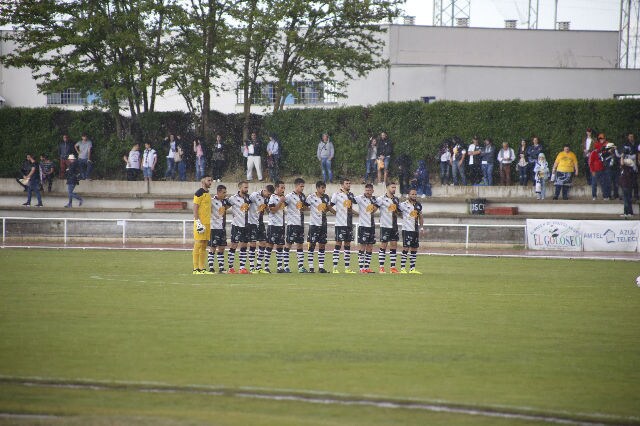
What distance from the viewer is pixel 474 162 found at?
39031mm

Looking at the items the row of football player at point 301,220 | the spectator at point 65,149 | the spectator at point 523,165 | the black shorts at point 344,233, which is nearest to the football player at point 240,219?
the row of football player at point 301,220

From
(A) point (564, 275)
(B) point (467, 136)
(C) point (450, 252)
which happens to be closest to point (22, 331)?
(A) point (564, 275)

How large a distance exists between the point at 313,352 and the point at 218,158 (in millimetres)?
29420

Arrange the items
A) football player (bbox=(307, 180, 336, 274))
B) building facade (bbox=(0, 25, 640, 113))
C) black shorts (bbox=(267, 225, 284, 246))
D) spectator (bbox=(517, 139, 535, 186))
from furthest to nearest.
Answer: building facade (bbox=(0, 25, 640, 113)), spectator (bbox=(517, 139, 535, 186)), football player (bbox=(307, 180, 336, 274)), black shorts (bbox=(267, 225, 284, 246))

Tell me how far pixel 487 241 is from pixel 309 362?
23.6m

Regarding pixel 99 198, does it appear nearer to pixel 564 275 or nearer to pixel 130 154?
pixel 130 154

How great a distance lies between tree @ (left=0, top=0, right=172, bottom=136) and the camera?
40781 mm

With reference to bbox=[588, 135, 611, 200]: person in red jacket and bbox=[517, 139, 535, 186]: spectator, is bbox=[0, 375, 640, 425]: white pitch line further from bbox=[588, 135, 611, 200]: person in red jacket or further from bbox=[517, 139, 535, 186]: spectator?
bbox=[517, 139, 535, 186]: spectator

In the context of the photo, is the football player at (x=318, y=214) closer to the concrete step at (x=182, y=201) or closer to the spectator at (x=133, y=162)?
the concrete step at (x=182, y=201)

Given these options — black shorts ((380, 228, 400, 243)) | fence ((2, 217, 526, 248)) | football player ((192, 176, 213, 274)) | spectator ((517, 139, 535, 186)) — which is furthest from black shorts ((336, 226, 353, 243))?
spectator ((517, 139, 535, 186))

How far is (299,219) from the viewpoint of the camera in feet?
82.1

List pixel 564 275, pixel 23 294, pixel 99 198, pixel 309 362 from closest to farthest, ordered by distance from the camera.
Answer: pixel 309 362, pixel 23 294, pixel 564 275, pixel 99 198

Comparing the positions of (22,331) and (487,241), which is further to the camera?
(487,241)

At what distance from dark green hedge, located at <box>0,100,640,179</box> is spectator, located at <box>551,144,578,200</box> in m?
2.74
